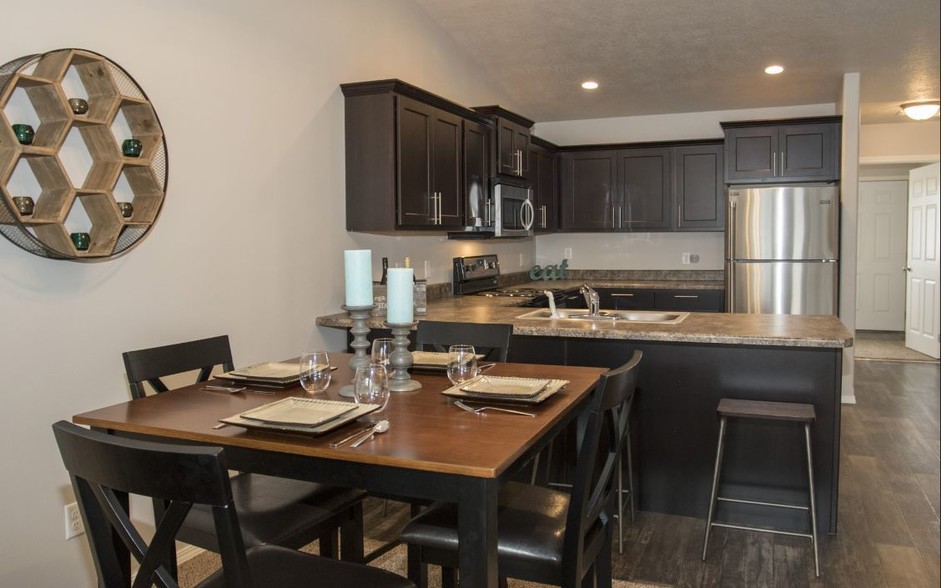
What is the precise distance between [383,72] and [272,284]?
162cm

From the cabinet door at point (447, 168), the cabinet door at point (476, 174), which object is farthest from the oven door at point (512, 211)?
the cabinet door at point (447, 168)

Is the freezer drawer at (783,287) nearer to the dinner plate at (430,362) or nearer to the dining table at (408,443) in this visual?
the dinner plate at (430,362)

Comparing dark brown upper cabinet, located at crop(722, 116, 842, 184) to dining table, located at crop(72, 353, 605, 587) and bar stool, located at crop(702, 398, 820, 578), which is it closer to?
bar stool, located at crop(702, 398, 820, 578)

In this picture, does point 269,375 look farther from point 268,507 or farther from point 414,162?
point 414,162

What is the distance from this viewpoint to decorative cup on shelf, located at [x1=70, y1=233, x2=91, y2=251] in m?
2.37

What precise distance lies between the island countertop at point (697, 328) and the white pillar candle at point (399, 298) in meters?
1.25

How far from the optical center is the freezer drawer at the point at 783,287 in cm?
557

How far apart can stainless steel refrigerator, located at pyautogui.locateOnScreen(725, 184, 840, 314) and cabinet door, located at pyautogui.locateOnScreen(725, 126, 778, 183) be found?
1.30ft

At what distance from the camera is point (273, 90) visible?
11.1ft

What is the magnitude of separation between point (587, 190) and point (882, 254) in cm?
472

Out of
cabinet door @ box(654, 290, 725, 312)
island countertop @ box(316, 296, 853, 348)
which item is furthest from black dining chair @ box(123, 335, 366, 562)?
cabinet door @ box(654, 290, 725, 312)

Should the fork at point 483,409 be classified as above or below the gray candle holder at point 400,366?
below

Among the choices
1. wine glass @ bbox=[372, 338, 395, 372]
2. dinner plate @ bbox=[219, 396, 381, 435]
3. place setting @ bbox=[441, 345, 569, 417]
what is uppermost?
wine glass @ bbox=[372, 338, 395, 372]

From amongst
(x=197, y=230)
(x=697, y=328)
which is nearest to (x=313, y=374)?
(x=197, y=230)
